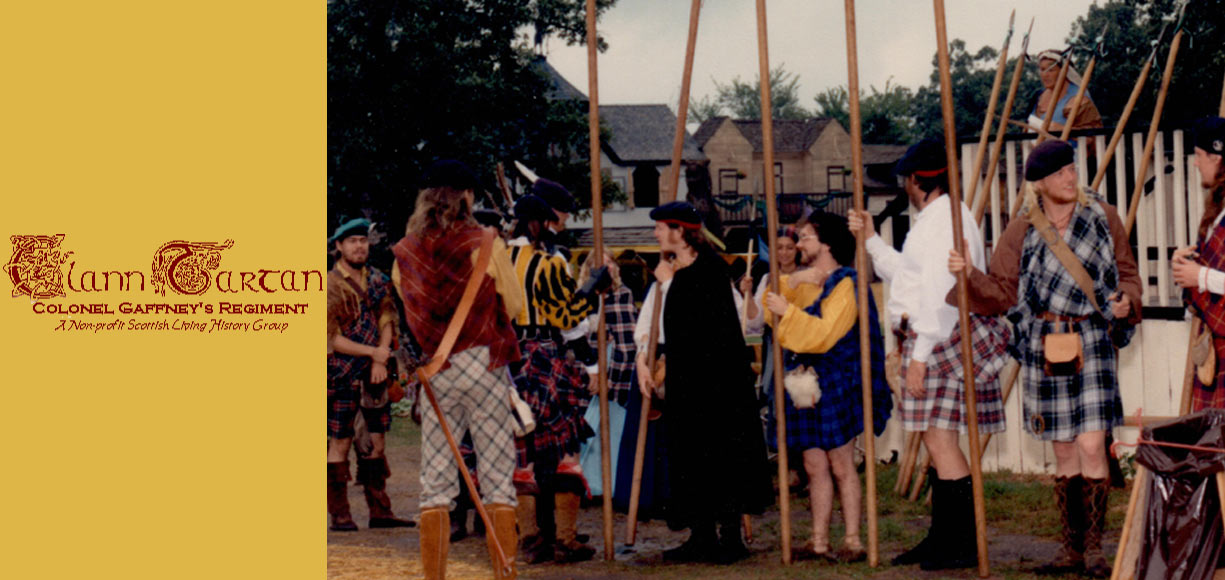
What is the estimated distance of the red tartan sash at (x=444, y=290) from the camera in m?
6.38

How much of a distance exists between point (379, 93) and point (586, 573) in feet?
65.3

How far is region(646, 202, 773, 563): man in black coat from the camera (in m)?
7.17

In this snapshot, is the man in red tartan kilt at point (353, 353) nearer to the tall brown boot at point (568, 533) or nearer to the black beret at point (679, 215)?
the tall brown boot at point (568, 533)

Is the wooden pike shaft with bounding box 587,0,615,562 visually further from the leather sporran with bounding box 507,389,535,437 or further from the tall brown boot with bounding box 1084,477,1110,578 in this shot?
the tall brown boot with bounding box 1084,477,1110,578

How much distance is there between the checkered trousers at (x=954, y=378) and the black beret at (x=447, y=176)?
2.20 meters

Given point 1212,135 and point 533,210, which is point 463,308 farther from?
point 1212,135

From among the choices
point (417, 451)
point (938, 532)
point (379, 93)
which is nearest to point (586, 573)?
point (938, 532)

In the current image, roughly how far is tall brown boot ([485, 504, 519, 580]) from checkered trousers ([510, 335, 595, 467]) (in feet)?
3.26

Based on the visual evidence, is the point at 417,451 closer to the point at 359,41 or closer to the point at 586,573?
the point at 586,573

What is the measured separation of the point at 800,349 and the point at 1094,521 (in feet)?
5.07

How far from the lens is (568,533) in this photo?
7.53m

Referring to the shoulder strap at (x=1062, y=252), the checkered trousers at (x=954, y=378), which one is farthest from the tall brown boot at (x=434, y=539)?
the shoulder strap at (x=1062, y=252)

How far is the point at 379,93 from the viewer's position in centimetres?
2591

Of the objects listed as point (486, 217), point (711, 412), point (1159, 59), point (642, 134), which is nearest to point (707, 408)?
point (711, 412)
